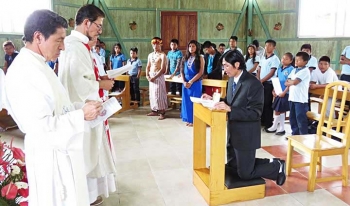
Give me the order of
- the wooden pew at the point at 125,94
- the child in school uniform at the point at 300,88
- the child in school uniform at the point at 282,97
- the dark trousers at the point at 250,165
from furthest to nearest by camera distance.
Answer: the wooden pew at the point at 125,94
the child in school uniform at the point at 282,97
the child in school uniform at the point at 300,88
the dark trousers at the point at 250,165

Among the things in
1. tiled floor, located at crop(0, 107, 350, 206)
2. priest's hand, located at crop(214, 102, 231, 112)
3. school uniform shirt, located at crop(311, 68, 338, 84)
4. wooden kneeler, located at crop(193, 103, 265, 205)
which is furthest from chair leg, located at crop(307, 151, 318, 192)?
school uniform shirt, located at crop(311, 68, 338, 84)

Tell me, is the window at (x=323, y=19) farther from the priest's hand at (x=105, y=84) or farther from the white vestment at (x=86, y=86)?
the white vestment at (x=86, y=86)

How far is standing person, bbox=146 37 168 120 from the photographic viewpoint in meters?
5.72

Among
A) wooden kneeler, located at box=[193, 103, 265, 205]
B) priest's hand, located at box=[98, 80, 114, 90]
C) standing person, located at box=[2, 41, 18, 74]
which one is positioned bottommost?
wooden kneeler, located at box=[193, 103, 265, 205]

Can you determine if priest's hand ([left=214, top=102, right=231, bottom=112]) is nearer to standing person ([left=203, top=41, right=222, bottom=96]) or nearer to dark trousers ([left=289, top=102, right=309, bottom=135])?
dark trousers ([left=289, top=102, right=309, bottom=135])

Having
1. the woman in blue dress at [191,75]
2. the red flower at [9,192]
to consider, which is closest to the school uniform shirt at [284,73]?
the woman in blue dress at [191,75]

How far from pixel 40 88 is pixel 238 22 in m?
9.00

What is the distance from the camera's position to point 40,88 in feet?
4.52

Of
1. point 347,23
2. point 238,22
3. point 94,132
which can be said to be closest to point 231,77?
point 94,132

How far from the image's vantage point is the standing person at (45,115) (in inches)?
53.8

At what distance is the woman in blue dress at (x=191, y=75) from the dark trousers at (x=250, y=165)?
2.48 m

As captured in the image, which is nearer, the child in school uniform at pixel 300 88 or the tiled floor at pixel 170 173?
the tiled floor at pixel 170 173

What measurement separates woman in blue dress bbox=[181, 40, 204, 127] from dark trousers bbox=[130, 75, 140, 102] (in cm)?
188

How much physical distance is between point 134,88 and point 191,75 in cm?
217
